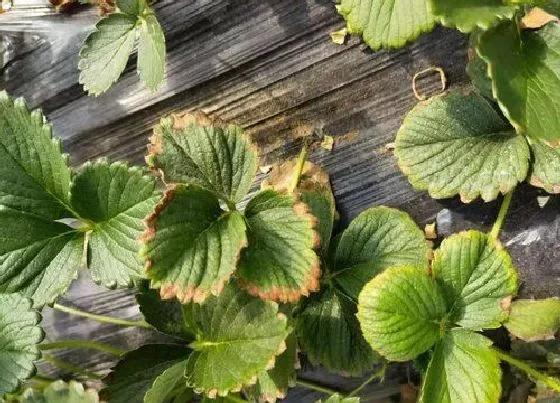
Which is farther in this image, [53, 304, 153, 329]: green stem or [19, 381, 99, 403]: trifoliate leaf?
[53, 304, 153, 329]: green stem

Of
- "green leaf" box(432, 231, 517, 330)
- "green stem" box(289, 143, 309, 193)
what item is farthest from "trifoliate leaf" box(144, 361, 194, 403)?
"green leaf" box(432, 231, 517, 330)

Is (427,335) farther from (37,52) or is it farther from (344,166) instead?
(37,52)

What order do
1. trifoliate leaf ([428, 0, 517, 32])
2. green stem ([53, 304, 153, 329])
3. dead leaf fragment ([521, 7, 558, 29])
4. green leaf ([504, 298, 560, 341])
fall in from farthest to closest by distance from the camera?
green stem ([53, 304, 153, 329]) < green leaf ([504, 298, 560, 341]) < dead leaf fragment ([521, 7, 558, 29]) < trifoliate leaf ([428, 0, 517, 32])

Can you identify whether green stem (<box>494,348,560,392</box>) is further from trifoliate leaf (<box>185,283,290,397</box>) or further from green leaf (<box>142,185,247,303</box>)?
green leaf (<box>142,185,247,303</box>)

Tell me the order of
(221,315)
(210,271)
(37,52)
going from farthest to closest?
(37,52) → (221,315) → (210,271)

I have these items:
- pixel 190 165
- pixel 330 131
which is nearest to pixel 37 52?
pixel 190 165

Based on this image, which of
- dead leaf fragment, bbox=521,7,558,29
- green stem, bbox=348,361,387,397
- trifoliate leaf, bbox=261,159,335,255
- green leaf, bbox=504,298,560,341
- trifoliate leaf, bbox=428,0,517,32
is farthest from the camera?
green stem, bbox=348,361,387,397
